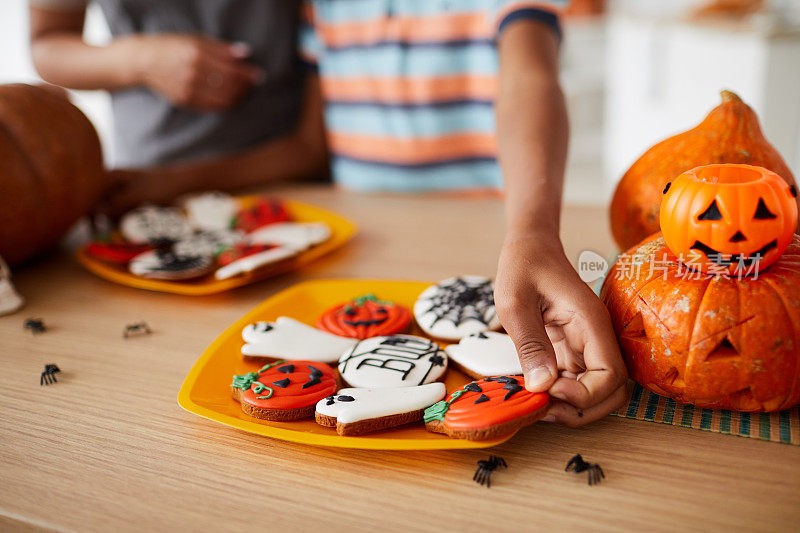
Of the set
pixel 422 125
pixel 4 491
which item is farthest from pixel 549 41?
pixel 4 491

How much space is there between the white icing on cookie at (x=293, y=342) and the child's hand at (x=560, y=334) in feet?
0.75

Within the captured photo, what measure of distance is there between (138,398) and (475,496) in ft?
1.44

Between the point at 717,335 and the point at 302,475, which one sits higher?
the point at 717,335

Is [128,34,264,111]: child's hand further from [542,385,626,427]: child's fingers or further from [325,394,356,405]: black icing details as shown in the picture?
[542,385,626,427]: child's fingers

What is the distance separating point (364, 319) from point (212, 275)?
0.39 meters

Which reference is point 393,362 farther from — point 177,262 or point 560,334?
point 177,262

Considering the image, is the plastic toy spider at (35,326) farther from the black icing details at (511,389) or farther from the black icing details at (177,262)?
the black icing details at (511,389)

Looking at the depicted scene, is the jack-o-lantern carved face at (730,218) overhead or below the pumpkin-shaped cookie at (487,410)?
overhead

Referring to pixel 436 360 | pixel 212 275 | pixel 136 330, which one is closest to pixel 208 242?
pixel 212 275

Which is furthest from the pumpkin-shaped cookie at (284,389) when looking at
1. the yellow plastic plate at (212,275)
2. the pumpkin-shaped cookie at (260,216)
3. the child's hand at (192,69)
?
the child's hand at (192,69)

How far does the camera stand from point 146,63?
1489 mm

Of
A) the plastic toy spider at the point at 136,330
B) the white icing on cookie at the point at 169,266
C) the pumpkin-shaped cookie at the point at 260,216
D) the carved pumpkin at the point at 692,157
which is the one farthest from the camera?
the pumpkin-shaped cookie at the point at 260,216

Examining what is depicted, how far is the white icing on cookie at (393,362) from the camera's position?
2.30 ft

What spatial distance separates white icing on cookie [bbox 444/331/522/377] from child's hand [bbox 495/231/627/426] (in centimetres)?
5
